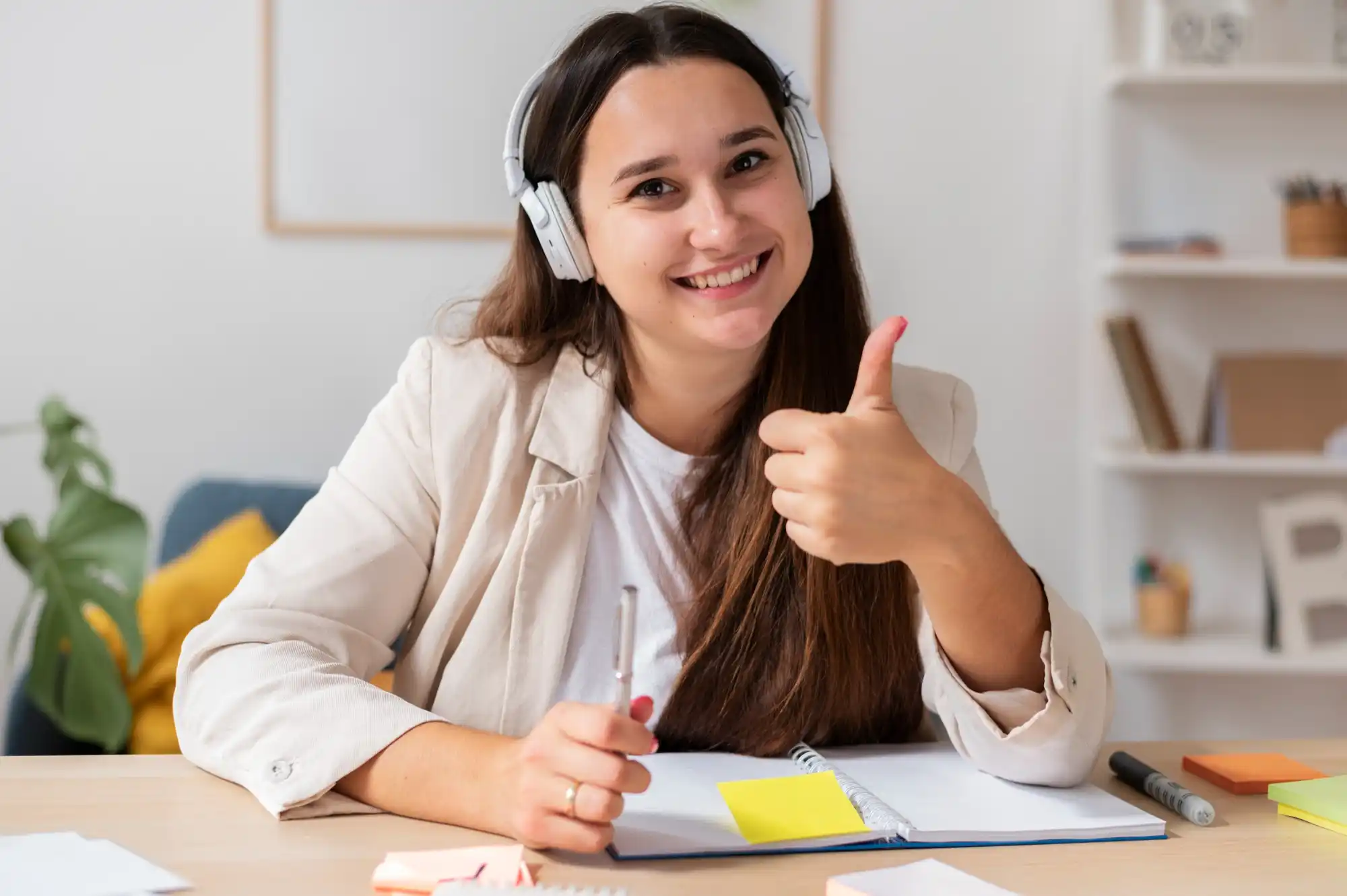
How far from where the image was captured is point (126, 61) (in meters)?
2.58

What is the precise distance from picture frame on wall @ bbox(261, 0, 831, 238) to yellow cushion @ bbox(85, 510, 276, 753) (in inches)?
30.0

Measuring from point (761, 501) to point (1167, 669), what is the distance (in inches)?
61.5

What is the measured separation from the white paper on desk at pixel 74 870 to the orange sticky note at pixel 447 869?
0.13 meters

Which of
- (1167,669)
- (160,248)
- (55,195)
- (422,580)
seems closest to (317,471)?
(160,248)

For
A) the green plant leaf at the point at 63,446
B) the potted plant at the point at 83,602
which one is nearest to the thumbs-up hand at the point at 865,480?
the potted plant at the point at 83,602

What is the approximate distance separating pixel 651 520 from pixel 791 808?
48 cm

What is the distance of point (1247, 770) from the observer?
1.16 meters

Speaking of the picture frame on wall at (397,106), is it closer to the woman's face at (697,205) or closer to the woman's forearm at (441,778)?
the woman's face at (697,205)

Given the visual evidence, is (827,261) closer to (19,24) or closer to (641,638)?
(641,638)

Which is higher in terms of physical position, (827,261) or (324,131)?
(324,131)

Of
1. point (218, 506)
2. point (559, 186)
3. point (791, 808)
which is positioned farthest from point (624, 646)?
point (218, 506)

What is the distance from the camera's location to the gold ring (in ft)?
3.01

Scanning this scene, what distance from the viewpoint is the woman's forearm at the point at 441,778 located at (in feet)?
3.23

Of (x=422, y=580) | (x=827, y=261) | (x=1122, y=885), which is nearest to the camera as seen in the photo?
(x=1122, y=885)
